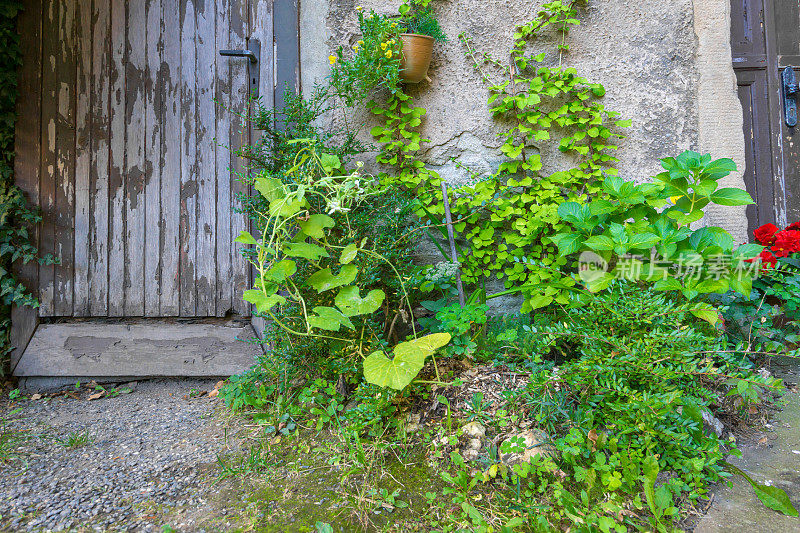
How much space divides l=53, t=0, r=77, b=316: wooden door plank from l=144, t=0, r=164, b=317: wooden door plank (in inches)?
15.9

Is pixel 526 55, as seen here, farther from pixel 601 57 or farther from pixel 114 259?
pixel 114 259

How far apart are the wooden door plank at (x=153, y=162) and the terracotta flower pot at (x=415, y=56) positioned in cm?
130

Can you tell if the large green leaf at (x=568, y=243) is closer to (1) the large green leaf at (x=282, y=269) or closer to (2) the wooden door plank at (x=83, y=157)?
(1) the large green leaf at (x=282, y=269)

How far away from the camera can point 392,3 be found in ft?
6.99

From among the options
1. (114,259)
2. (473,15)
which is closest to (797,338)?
Answer: (473,15)

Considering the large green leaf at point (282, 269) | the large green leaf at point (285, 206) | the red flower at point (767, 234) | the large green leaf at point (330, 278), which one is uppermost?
the large green leaf at point (285, 206)

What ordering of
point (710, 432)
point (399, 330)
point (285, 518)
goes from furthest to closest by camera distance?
1. point (399, 330)
2. point (710, 432)
3. point (285, 518)

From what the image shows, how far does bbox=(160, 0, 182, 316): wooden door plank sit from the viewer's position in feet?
7.24

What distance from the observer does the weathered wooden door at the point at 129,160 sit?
221cm

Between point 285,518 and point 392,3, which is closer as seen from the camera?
point 285,518

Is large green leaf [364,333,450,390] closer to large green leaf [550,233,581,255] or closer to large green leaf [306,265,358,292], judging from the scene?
large green leaf [306,265,358,292]

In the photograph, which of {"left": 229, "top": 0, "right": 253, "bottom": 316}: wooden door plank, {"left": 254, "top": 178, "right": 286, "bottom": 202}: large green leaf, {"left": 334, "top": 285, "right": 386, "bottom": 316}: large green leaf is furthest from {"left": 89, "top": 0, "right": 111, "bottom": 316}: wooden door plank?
{"left": 334, "top": 285, "right": 386, "bottom": 316}: large green leaf

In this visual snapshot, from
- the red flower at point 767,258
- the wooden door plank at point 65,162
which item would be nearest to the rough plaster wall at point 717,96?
the red flower at point 767,258

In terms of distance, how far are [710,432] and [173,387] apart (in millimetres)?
2403
